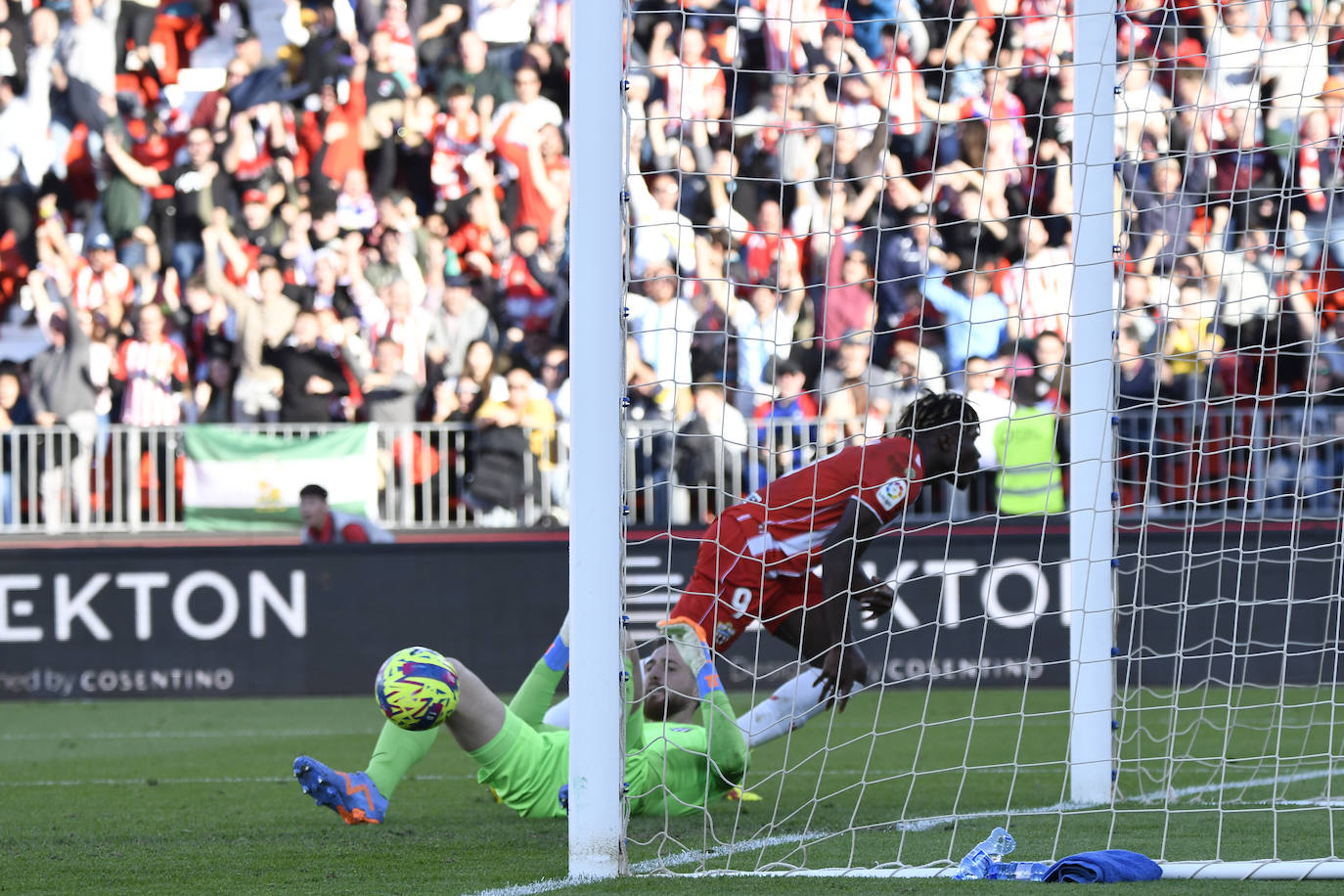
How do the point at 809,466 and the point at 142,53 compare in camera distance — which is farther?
the point at 142,53

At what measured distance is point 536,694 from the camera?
600 cm

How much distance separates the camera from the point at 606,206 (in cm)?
447

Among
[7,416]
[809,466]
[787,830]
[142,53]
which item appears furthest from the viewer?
[142,53]

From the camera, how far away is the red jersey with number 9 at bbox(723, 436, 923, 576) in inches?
238

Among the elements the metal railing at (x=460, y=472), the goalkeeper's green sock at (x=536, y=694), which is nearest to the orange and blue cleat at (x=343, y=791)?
the goalkeeper's green sock at (x=536, y=694)

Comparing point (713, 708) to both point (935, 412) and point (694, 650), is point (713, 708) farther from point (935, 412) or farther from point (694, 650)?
point (935, 412)

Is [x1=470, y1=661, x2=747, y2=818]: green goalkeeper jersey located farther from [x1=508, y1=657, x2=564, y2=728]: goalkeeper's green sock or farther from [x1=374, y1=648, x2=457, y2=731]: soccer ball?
[x1=374, y1=648, x2=457, y2=731]: soccer ball

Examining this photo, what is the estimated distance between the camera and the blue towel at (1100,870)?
13.5 ft

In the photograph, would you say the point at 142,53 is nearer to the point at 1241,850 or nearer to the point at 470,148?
the point at 470,148

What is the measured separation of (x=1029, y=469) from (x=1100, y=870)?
5.91 metres

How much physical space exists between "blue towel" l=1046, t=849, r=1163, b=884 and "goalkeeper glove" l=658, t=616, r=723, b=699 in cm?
159

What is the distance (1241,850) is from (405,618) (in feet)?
25.4

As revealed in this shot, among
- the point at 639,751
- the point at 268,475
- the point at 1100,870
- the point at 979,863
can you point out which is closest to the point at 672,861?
the point at 639,751

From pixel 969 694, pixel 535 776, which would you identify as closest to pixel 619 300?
pixel 535 776
